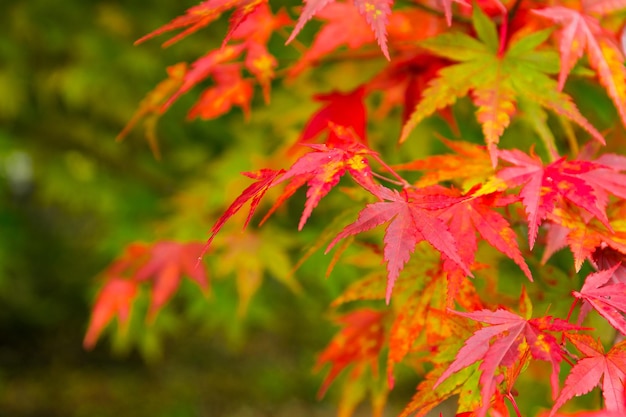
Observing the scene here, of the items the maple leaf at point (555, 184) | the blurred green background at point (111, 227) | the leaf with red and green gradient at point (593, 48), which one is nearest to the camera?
the maple leaf at point (555, 184)

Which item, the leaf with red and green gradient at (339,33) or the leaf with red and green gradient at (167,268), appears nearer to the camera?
the leaf with red and green gradient at (339,33)

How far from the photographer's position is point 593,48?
803 mm

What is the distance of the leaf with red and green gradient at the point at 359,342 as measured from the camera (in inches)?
40.8

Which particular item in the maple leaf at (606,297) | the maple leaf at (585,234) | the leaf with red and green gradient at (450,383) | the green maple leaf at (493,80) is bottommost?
the leaf with red and green gradient at (450,383)

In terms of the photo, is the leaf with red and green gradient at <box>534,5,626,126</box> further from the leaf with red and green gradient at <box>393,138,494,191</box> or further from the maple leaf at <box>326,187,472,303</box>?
the maple leaf at <box>326,187,472,303</box>

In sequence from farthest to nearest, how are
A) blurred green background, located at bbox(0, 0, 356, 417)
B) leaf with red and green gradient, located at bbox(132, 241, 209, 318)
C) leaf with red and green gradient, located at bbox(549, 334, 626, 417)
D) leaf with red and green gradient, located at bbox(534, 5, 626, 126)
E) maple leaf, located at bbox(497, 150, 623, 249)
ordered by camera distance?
blurred green background, located at bbox(0, 0, 356, 417) < leaf with red and green gradient, located at bbox(132, 241, 209, 318) < leaf with red and green gradient, located at bbox(534, 5, 626, 126) < maple leaf, located at bbox(497, 150, 623, 249) < leaf with red and green gradient, located at bbox(549, 334, 626, 417)

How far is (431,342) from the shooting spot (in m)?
0.76

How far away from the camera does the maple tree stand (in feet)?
2.00

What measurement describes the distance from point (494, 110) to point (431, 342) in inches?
11.8

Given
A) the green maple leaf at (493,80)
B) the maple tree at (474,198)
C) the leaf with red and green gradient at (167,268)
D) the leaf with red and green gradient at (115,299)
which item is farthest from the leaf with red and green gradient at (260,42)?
the leaf with red and green gradient at (115,299)

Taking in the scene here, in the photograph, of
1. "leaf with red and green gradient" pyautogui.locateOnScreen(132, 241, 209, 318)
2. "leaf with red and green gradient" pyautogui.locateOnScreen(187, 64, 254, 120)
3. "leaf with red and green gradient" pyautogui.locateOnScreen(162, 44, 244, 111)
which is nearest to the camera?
"leaf with red and green gradient" pyautogui.locateOnScreen(162, 44, 244, 111)

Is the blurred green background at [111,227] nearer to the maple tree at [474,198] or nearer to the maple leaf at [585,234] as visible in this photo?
the maple tree at [474,198]

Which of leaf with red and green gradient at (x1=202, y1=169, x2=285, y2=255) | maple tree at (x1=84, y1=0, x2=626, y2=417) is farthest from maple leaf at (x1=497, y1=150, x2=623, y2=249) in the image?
leaf with red and green gradient at (x1=202, y1=169, x2=285, y2=255)

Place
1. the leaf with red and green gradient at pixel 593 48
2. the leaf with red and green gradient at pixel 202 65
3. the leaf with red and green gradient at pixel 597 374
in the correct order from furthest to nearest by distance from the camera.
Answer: the leaf with red and green gradient at pixel 202 65
the leaf with red and green gradient at pixel 593 48
the leaf with red and green gradient at pixel 597 374
